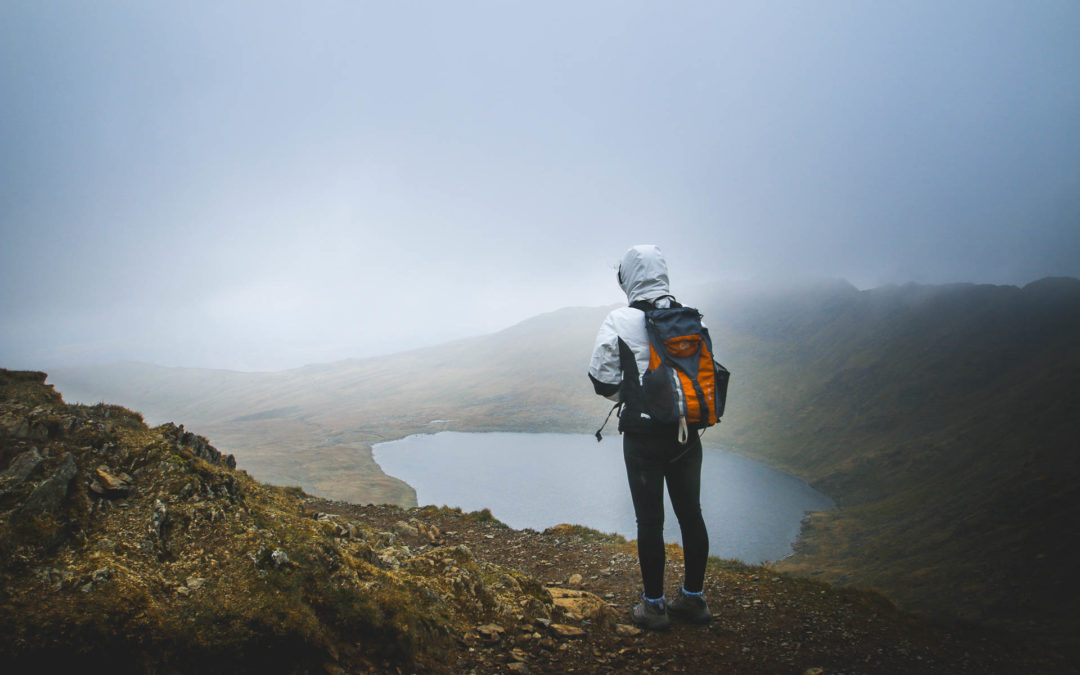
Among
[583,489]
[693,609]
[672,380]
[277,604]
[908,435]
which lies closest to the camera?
[277,604]

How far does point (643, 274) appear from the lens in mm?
4812

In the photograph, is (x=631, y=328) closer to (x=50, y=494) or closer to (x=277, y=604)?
(x=277, y=604)

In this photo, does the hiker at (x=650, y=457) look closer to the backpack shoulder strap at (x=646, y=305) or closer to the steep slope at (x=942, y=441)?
the backpack shoulder strap at (x=646, y=305)

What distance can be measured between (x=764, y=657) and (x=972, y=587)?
5105 centimetres

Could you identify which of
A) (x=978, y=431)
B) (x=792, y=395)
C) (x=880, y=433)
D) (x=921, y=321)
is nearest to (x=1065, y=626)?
(x=978, y=431)

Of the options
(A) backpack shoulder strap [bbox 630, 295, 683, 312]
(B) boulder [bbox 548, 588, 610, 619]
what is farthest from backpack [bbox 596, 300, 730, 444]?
(B) boulder [bbox 548, 588, 610, 619]

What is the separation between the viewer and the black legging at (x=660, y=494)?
441 centimetres

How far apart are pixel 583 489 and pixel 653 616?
65.8m

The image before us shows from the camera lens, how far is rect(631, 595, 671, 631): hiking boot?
→ 4617mm

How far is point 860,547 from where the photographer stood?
182 feet

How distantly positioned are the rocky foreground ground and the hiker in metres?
0.38

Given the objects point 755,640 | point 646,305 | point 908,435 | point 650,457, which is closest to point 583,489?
point 755,640

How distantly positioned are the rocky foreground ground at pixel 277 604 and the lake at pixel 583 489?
116 ft

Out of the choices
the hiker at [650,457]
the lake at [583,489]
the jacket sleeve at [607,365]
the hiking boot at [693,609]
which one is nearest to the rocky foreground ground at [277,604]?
the hiking boot at [693,609]
